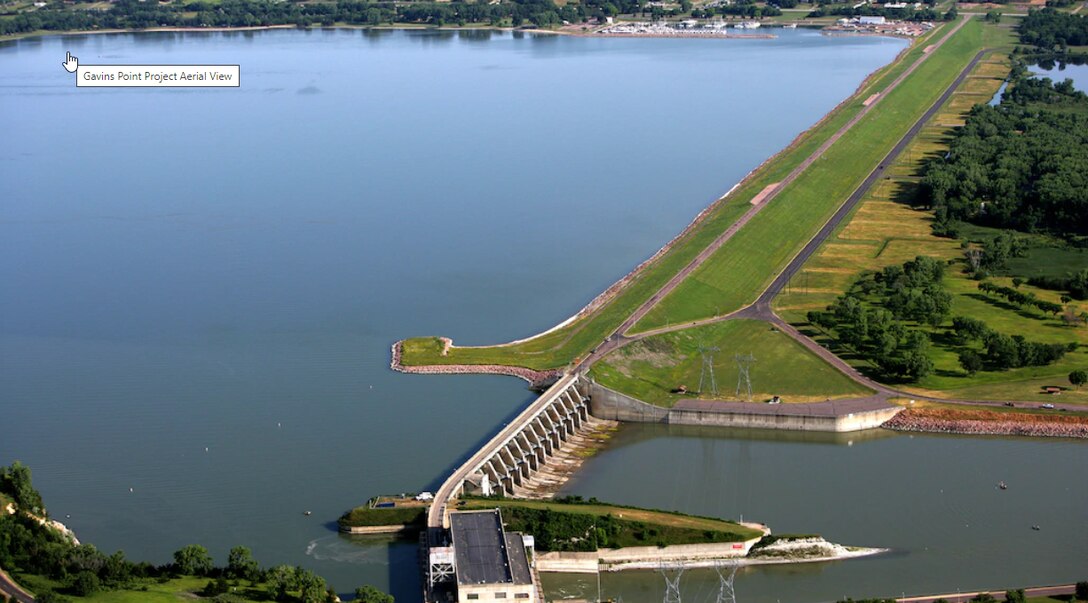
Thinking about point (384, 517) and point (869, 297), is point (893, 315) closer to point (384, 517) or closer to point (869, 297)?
point (869, 297)

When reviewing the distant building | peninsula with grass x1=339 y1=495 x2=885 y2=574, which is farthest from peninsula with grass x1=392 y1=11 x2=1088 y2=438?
the distant building

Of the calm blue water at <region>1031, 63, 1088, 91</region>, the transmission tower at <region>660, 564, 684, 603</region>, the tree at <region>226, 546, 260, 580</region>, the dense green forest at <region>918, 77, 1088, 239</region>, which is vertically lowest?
the transmission tower at <region>660, 564, 684, 603</region>

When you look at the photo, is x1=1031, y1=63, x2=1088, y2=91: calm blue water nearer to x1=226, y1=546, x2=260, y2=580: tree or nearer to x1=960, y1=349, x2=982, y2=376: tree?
x1=960, y1=349, x2=982, y2=376: tree

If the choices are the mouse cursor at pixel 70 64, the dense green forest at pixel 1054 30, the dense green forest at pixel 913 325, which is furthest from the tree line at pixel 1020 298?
the dense green forest at pixel 1054 30

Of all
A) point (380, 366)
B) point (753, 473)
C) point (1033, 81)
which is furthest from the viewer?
point (1033, 81)

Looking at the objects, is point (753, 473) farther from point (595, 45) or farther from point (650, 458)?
point (595, 45)

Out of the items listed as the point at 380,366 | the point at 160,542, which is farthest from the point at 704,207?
the point at 160,542
